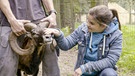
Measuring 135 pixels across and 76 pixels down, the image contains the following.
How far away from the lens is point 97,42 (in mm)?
4012

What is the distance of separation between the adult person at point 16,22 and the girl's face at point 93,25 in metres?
0.54

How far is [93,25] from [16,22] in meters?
0.91

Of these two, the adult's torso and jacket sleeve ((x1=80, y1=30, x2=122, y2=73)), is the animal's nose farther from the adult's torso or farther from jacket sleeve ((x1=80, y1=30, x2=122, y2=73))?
the adult's torso

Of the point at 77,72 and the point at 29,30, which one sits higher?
the point at 29,30

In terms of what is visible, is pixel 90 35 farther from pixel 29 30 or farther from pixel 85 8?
pixel 85 8

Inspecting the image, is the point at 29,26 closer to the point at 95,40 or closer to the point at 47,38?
the point at 47,38

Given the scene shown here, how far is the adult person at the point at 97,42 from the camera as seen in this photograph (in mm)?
3822

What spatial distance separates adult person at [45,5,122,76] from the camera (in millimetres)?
3822

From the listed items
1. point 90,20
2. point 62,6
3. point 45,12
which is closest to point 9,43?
point 45,12

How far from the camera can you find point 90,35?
13.4 feet

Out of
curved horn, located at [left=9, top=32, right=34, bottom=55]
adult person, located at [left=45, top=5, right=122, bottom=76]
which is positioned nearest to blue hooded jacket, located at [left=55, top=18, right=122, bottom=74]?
adult person, located at [left=45, top=5, right=122, bottom=76]

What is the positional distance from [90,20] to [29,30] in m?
0.74

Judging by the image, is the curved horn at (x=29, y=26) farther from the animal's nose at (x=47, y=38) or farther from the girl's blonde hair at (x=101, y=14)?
the girl's blonde hair at (x=101, y=14)

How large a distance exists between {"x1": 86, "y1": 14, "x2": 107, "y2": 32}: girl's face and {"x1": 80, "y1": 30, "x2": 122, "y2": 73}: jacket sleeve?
0.69 feet
